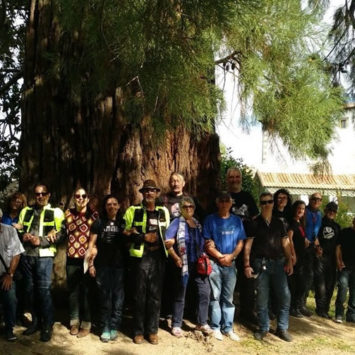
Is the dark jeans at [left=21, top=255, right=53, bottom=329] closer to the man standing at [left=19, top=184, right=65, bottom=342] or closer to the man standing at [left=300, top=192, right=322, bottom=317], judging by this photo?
the man standing at [left=19, top=184, right=65, bottom=342]

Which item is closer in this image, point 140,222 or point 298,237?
point 140,222

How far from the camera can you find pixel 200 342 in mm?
5008

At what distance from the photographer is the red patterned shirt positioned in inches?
195

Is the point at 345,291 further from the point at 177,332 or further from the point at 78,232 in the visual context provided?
the point at 78,232

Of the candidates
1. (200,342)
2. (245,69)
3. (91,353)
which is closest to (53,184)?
(91,353)

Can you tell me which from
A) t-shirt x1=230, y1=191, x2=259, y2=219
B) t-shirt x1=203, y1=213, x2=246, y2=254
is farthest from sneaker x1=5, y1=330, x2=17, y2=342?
t-shirt x1=230, y1=191, x2=259, y2=219

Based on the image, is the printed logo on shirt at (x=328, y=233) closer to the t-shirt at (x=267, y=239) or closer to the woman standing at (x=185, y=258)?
the t-shirt at (x=267, y=239)

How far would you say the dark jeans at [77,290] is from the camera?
16.3ft

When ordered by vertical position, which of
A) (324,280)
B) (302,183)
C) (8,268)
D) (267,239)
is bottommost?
(324,280)

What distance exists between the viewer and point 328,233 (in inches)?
264

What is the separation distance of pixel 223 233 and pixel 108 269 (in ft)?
4.33

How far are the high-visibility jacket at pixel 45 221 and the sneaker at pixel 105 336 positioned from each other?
0.98 meters

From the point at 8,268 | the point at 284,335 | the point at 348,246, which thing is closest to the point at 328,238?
the point at 348,246

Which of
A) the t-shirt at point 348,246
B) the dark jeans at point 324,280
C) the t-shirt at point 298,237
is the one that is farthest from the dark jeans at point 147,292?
the t-shirt at point 348,246
